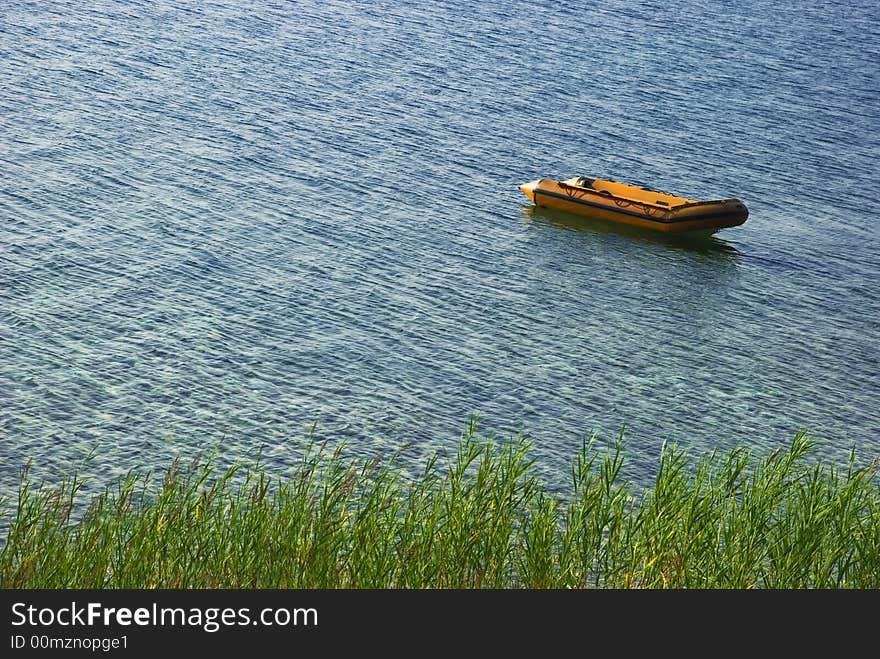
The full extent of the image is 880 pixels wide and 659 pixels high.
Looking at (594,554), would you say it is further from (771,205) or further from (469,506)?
(771,205)

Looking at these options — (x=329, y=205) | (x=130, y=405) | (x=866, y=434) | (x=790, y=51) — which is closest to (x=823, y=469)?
(x=866, y=434)

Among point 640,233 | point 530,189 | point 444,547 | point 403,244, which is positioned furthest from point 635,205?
point 444,547

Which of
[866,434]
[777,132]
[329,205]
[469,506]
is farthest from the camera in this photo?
Answer: [777,132]

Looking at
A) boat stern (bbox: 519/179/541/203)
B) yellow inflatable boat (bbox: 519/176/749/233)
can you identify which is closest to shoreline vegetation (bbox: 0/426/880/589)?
yellow inflatable boat (bbox: 519/176/749/233)

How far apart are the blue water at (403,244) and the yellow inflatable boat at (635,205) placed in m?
0.33

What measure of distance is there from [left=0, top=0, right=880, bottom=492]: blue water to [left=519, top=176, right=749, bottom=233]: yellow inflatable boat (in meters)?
0.33

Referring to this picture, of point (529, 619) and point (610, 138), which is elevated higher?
point (529, 619)

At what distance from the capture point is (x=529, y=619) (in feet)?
19.9

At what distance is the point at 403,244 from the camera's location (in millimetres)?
20172

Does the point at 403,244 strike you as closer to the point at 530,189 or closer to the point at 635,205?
the point at 530,189

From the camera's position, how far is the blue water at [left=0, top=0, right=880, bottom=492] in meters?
14.4

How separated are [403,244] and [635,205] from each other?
185 inches

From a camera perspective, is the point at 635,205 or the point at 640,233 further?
the point at 640,233

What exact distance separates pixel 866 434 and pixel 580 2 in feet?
91.2
